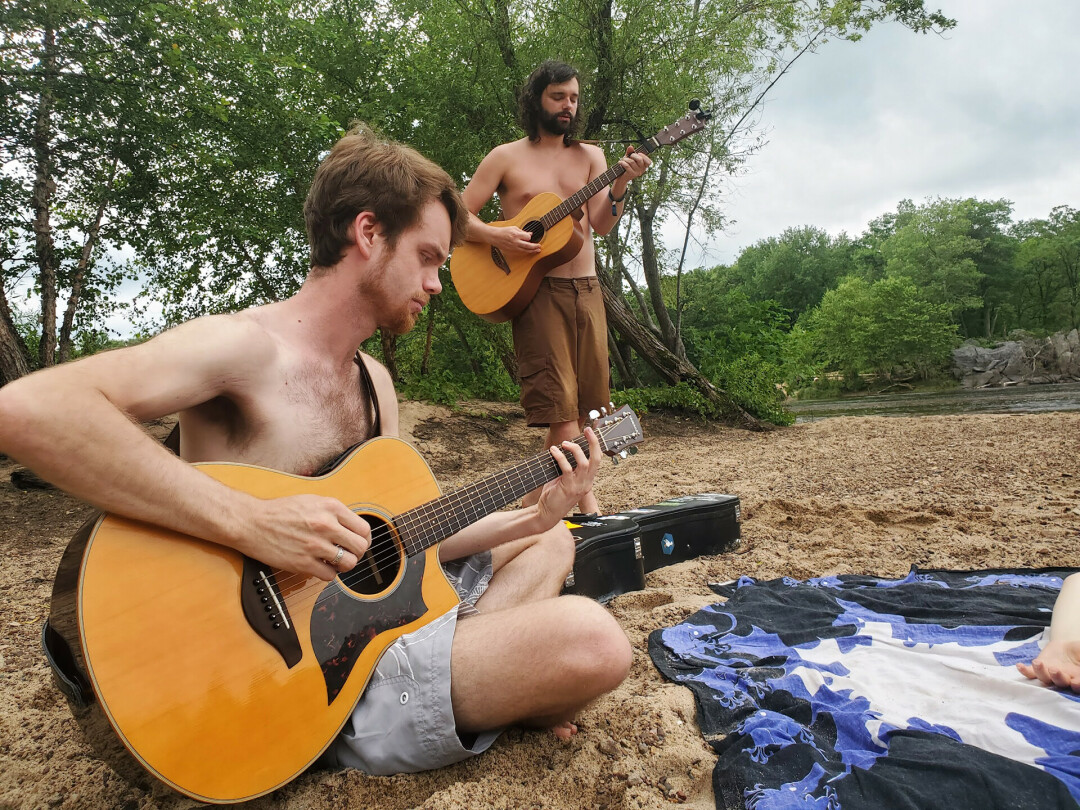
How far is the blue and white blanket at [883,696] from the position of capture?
50.0 inches

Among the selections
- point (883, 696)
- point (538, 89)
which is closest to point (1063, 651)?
point (883, 696)

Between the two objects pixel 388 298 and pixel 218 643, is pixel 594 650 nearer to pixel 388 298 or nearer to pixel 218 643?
pixel 218 643

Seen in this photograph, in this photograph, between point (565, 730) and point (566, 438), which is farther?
point (566, 438)

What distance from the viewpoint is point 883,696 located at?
1630 mm

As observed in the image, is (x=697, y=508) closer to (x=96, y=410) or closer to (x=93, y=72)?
(x=96, y=410)

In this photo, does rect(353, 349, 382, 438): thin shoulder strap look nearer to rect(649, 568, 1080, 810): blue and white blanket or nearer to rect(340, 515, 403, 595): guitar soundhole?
rect(340, 515, 403, 595): guitar soundhole

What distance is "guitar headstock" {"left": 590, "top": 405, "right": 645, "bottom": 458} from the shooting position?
7.39ft

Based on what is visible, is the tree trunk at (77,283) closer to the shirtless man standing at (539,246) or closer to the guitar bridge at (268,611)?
the shirtless man standing at (539,246)

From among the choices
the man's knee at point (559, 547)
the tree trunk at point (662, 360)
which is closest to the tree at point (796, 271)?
the tree trunk at point (662, 360)

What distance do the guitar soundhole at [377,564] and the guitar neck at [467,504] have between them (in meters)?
0.03

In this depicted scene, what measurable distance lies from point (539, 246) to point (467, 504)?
221 centimetres

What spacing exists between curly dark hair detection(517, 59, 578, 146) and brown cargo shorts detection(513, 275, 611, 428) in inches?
38.6

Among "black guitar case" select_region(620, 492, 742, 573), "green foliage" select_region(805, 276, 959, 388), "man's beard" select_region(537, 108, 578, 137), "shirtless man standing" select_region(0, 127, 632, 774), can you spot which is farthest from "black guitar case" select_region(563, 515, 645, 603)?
"green foliage" select_region(805, 276, 959, 388)

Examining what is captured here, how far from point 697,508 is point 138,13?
21.1 ft
